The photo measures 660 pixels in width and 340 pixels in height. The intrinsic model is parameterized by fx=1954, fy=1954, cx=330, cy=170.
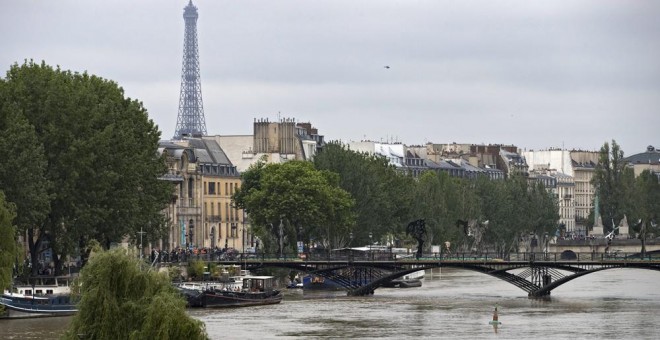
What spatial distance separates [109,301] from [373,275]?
2559 inches

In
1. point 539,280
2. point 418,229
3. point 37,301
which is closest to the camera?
point 37,301

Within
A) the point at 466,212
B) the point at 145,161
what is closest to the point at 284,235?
the point at 145,161

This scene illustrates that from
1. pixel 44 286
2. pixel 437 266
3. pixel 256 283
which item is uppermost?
pixel 437 266

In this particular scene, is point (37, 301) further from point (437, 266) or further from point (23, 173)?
point (437, 266)

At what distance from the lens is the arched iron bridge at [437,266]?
116m

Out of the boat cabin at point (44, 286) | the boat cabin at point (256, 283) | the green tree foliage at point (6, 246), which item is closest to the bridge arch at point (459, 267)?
the boat cabin at point (256, 283)

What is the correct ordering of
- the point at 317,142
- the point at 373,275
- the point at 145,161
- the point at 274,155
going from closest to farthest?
1. the point at 145,161
2. the point at 373,275
3. the point at 274,155
4. the point at 317,142

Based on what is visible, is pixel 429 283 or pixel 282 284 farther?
pixel 429 283

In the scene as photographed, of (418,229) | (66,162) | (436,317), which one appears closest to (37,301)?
(66,162)

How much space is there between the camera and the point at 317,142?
19938 cm

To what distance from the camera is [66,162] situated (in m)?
108

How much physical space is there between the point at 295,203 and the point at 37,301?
154 feet

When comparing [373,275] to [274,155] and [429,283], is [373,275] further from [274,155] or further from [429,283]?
[274,155]

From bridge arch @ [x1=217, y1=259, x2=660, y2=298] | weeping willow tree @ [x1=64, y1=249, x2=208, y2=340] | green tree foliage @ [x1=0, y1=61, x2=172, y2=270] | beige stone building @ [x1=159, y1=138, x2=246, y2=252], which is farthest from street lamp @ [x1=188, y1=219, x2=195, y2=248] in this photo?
weeping willow tree @ [x1=64, y1=249, x2=208, y2=340]
